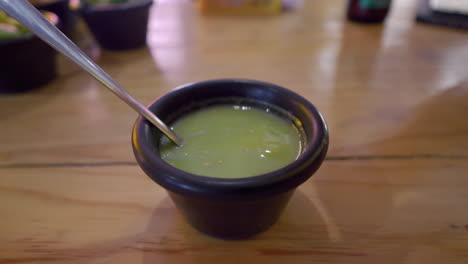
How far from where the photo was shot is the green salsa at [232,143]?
1.82 feet

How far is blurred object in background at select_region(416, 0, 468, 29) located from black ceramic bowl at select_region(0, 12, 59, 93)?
4.45 ft

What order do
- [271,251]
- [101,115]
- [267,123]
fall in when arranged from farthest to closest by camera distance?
1. [101,115]
2. [267,123]
3. [271,251]

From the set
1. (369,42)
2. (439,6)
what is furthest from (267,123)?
(439,6)

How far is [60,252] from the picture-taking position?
0.54 metres

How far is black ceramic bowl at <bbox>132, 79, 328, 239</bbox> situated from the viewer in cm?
42

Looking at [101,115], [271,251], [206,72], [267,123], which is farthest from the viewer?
[206,72]

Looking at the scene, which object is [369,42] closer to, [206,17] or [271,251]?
[206,17]

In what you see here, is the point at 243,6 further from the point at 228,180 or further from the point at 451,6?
the point at 228,180

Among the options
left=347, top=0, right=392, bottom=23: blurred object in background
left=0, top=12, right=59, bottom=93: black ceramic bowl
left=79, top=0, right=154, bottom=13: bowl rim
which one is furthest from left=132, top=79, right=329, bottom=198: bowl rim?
left=347, top=0, right=392, bottom=23: blurred object in background

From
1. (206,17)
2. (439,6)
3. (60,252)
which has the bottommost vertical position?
(60,252)

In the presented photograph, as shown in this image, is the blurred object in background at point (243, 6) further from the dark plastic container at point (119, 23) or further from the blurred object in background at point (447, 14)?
the blurred object in background at point (447, 14)

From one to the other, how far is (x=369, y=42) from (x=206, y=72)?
0.63m

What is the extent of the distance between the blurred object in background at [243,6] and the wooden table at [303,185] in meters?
0.30

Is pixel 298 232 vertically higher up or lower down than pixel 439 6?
lower down
